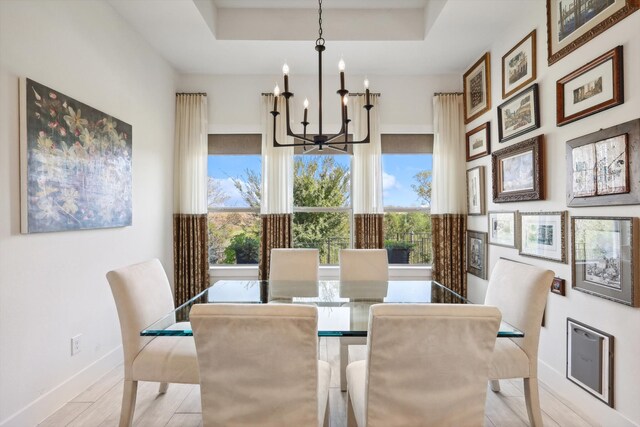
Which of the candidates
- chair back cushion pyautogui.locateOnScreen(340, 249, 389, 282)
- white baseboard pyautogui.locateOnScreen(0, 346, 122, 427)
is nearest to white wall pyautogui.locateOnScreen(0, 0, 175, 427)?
white baseboard pyautogui.locateOnScreen(0, 346, 122, 427)

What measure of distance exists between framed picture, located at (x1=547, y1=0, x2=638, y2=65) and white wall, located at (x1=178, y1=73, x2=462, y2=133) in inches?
63.4

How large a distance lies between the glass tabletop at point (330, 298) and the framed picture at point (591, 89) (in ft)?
4.63

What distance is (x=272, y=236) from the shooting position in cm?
399

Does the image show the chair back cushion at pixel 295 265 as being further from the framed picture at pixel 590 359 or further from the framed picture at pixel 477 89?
the framed picture at pixel 477 89

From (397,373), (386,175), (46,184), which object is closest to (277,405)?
(397,373)

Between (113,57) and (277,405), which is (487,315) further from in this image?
(113,57)

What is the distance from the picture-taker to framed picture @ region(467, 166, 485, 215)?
12.0 feet

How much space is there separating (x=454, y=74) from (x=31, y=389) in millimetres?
4657

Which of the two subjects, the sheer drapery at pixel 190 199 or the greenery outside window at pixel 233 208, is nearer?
the sheer drapery at pixel 190 199

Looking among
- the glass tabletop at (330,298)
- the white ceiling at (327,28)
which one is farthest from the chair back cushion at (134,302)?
the white ceiling at (327,28)

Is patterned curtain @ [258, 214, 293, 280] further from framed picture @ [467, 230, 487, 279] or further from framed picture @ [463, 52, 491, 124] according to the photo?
framed picture @ [463, 52, 491, 124]

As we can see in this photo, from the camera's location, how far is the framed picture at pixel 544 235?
248 centimetres

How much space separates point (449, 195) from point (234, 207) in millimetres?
2500

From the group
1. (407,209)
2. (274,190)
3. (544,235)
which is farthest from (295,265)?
(544,235)
